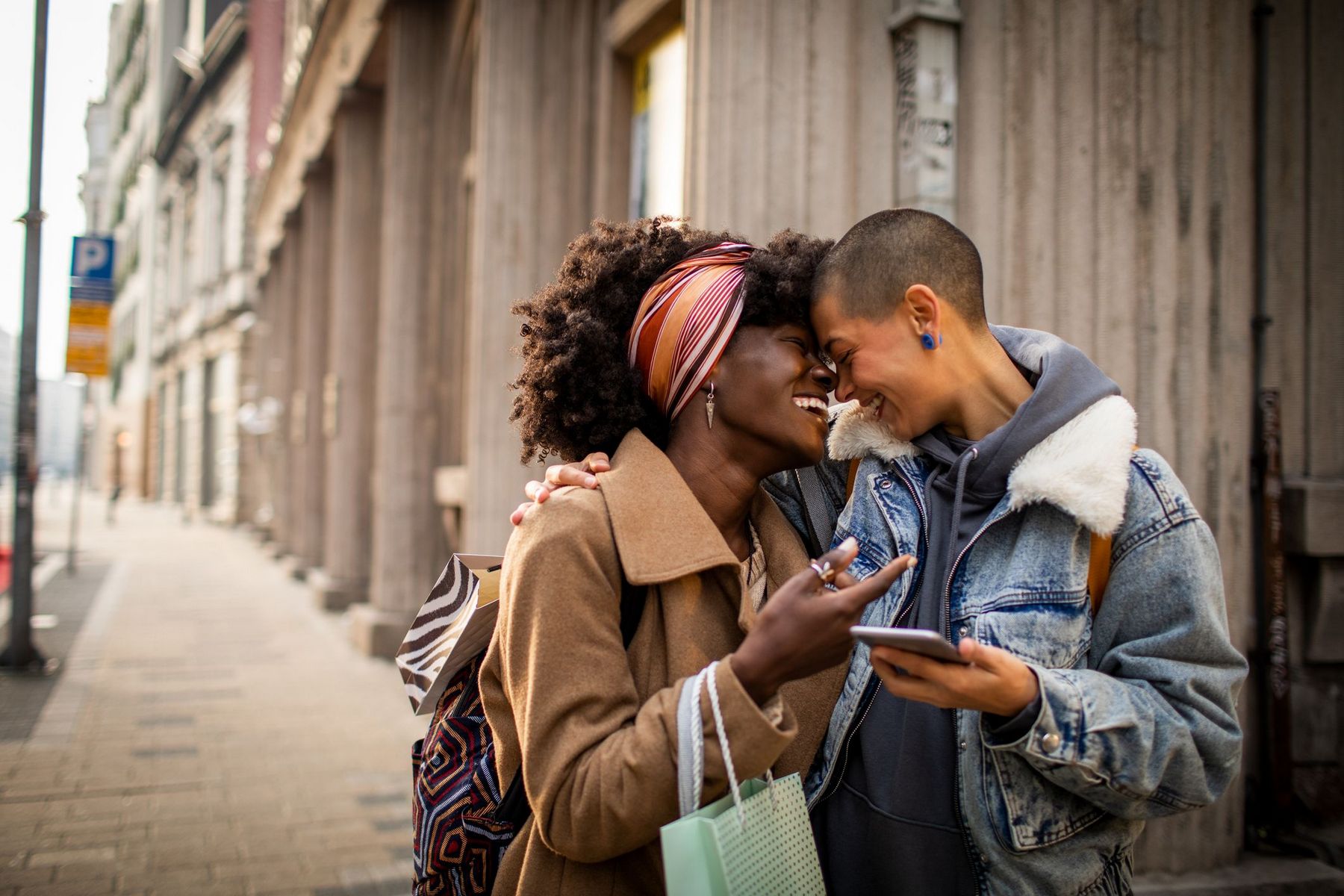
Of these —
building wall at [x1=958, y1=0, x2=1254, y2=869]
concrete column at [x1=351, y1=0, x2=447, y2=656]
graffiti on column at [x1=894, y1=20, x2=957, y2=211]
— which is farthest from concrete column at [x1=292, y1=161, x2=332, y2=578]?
building wall at [x1=958, y1=0, x2=1254, y2=869]

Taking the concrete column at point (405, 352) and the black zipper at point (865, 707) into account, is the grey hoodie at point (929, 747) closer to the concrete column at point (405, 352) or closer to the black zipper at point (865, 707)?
the black zipper at point (865, 707)

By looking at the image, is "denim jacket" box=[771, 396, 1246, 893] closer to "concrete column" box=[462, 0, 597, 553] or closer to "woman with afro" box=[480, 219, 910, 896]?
"woman with afro" box=[480, 219, 910, 896]

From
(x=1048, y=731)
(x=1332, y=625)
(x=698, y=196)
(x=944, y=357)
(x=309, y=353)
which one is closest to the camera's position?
(x=1048, y=731)

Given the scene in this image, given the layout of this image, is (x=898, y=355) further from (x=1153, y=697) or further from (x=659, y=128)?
(x=659, y=128)

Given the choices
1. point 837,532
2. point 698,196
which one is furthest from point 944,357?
point 698,196

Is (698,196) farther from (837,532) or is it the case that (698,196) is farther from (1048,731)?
(1048,731)

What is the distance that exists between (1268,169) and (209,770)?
5920 mm

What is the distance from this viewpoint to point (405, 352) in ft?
31.8

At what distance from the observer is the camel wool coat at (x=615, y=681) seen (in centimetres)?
178

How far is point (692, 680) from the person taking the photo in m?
1.81

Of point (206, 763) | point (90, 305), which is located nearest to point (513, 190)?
point (206, 763)

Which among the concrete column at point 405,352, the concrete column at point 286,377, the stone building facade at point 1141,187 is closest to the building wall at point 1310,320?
the stone building facade at point 1141,187

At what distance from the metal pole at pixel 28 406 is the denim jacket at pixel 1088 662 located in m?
8.03

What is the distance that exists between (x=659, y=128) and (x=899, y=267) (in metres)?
4.19
